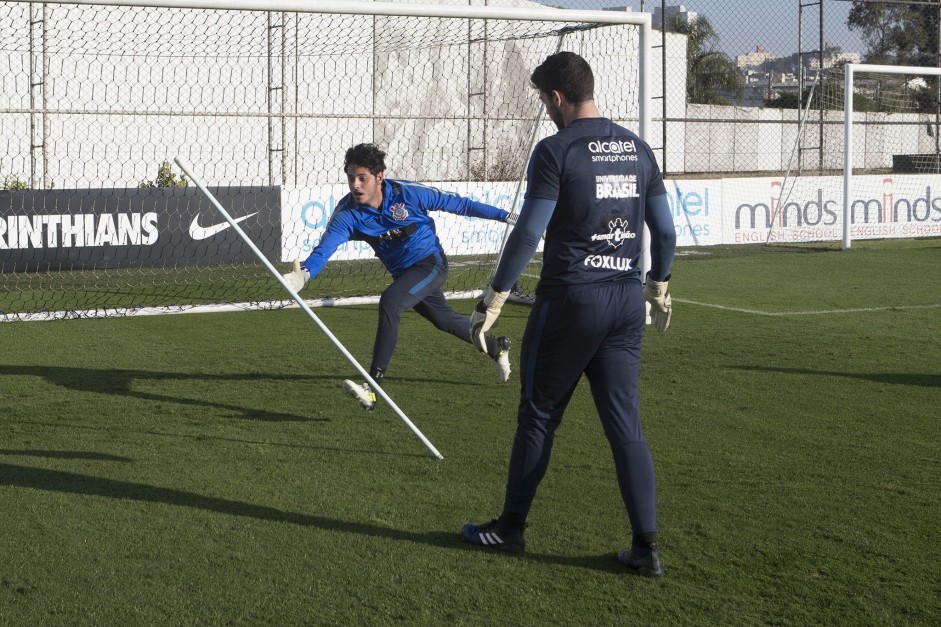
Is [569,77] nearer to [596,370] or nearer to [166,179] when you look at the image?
[596,370]

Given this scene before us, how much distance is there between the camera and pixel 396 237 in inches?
298

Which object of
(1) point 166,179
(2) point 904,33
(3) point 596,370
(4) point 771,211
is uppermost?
(2) point 904,33

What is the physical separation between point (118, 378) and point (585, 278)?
16.6ft

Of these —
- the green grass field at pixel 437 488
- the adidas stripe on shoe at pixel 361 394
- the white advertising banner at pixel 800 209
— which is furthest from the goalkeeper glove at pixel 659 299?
the white advertising banner at pixel 800 209

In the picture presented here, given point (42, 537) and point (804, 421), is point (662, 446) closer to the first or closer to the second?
point (804, 421)

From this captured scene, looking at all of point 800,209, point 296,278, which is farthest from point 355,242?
point 296,278

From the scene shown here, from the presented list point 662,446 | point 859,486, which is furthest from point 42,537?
point 859,486

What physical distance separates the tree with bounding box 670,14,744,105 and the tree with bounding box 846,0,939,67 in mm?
5340

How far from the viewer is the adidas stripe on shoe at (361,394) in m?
6.43

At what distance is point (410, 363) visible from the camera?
28.8ft

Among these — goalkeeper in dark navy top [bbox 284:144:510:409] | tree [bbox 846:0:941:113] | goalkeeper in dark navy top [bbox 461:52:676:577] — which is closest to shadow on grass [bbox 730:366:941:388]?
goalkeeper in dark navy top [bbox 284:144:510:409]

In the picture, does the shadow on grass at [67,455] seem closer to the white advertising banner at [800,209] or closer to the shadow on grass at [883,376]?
the shadow on grass at [883,376]

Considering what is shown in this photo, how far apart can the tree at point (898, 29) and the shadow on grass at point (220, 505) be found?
24673 mm

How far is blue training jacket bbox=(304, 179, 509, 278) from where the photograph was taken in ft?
24.3
